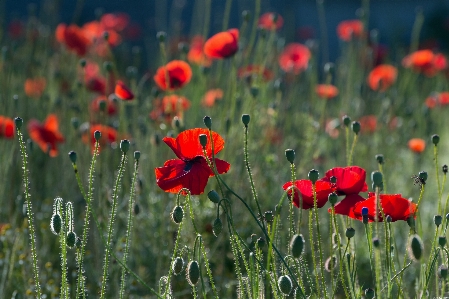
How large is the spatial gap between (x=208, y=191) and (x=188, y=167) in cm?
141

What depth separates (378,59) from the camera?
4988 mm

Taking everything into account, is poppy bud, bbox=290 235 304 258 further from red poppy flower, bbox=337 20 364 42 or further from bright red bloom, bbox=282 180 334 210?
red poppy flower, bbox=337 20 364 42

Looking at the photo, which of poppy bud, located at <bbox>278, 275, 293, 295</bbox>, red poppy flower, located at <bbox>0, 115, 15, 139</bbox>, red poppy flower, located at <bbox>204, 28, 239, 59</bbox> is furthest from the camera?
red poppy flower, located at <bbox>0, 115, 15, 139</bbox>

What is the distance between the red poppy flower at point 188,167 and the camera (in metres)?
1.60

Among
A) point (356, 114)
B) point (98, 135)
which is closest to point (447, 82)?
point (356, 114)

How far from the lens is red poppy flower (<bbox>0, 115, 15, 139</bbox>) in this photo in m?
2.85

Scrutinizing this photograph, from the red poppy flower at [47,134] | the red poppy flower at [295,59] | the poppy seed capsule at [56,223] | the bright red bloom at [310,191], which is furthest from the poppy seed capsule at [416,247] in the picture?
the red poppy flower at [295,59]

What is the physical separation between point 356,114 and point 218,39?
5.38 feet

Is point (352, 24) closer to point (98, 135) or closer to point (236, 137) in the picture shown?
point (236, 137)

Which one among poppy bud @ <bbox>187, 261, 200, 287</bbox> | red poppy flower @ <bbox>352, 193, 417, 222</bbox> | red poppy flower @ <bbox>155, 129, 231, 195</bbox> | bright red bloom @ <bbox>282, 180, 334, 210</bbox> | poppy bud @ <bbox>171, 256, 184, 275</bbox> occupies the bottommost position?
poppy bud @ <bbox>187, 261, 200, 287</bbox>

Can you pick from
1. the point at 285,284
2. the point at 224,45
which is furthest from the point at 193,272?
the point at 224,45

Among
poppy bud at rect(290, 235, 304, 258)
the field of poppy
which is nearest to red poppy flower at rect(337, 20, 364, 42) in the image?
the field of poppy

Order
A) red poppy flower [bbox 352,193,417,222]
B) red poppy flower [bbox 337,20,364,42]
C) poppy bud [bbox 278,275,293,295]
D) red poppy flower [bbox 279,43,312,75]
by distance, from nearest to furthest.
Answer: poppy bud [bbox 278,275,293,295]
red poppy flower [bbox 352,193,417,222]
red poppy flower [bbox 279,43,312,75]
red poppy flower [bbox 337,20,364,42]

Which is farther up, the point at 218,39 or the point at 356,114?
the point at 356,114
